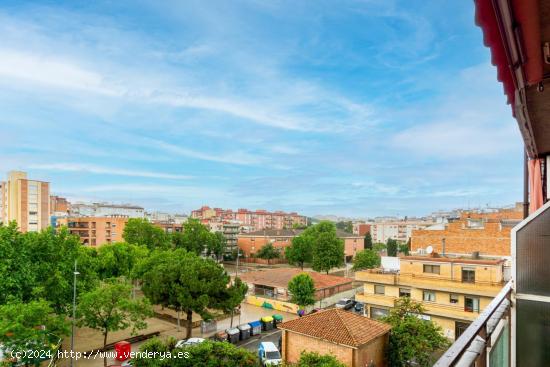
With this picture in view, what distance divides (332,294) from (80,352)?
18201 millimetres

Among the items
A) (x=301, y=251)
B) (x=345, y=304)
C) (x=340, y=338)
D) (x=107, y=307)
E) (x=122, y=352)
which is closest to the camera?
(x=340, y=338)

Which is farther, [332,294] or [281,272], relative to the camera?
[281,272]

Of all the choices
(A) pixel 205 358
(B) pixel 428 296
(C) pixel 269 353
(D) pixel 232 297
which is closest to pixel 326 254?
(B) pixel 428 296

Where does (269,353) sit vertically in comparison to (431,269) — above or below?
below

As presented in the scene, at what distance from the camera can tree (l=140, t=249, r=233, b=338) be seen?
1705cm

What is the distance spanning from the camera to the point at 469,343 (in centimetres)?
155

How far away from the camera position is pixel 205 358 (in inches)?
404

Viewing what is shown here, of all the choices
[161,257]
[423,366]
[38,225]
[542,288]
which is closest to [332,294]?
[161,257]

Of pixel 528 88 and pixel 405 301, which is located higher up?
pixel 528 88

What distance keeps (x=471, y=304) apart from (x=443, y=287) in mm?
1371

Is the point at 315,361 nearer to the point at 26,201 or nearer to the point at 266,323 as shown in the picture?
the point at 266,323

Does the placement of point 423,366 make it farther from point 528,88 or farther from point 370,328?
point 528,88

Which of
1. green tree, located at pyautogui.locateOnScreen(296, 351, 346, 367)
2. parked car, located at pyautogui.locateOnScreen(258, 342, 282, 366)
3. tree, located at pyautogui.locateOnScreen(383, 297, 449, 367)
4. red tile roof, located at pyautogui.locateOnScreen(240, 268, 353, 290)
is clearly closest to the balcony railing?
green tree, located at pyautogui.locateOnScreen(296, 351, 346, 367)

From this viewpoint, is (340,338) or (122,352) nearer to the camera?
(340,338)
